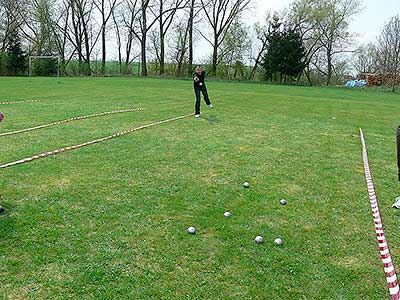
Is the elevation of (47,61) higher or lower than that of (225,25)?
lower

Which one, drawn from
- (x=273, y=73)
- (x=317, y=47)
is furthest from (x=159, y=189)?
(x=317, y=47)

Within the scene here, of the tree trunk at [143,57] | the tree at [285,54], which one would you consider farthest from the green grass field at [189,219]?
the tree trunk at [143,57]

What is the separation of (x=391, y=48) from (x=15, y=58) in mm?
37751

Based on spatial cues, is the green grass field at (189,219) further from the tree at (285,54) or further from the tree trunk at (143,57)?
the tree trunk at (143,57)

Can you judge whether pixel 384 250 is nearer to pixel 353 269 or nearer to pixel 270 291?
pixel 353 269

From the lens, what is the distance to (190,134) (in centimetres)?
943

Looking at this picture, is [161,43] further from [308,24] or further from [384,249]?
[384,249]

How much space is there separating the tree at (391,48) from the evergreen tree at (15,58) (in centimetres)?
3635

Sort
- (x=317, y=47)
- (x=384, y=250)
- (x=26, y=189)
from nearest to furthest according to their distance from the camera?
(x=384, y=250), (x=26, y=189), (x=317, y=47)

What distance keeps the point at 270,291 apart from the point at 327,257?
0.86 m

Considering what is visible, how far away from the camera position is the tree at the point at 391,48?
40.2 metres

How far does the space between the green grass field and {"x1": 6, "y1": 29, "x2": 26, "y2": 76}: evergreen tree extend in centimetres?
3424

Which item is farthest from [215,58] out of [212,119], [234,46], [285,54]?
[212,119]

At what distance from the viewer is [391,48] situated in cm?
4141
